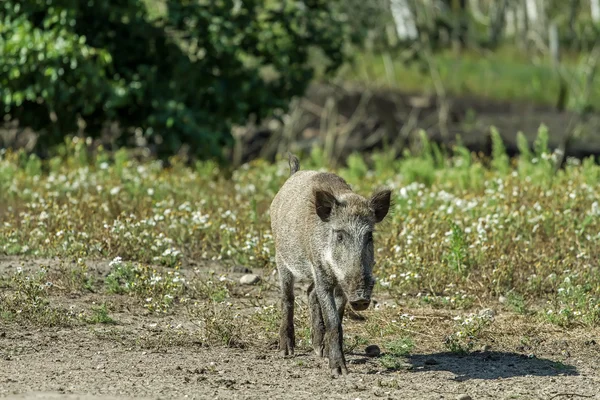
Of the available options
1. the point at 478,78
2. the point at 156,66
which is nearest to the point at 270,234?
the point at 156,66

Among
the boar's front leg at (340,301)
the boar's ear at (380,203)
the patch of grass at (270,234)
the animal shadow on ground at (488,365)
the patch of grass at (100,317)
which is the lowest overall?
the animal shadow on ground at (488,365)

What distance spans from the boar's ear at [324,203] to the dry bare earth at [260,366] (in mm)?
1111

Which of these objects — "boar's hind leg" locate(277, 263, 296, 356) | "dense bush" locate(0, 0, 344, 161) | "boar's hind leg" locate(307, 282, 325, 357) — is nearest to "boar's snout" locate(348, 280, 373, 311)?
"boar's hind leg" locate(307, 282, 325, 357)

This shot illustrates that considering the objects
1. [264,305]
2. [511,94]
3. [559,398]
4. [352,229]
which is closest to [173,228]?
[264,305]

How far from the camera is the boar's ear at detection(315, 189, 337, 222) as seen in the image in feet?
24.8

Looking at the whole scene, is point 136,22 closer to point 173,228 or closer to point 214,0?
point 214,0

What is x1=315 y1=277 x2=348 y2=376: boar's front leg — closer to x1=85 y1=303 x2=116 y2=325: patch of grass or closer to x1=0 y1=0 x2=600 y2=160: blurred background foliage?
x1=85 y1=303 x2=116 y2=325: patch of grass

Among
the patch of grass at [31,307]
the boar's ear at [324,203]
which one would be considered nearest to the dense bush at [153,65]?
the patch of grass at [31,307]

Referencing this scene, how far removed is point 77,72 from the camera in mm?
13828

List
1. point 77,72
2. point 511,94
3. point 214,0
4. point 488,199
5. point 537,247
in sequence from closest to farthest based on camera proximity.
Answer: point 537,247 → point 488,199 → point 77,72 → point 214,0 → point 511,94

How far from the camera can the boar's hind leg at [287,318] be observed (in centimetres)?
796

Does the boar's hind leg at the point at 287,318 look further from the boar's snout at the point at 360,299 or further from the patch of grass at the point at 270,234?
the boar's snout at the point at 360,299

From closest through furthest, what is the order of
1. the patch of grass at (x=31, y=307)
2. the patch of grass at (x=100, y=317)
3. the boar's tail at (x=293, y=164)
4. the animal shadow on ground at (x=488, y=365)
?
the animal shadow on ground at (x=488, y=365)
the patch of grass at (x=31, y=307)
the patch of grass at (x=100, y=317)
the boar's tail at (x=293, y=164)

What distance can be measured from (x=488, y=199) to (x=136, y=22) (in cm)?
582
